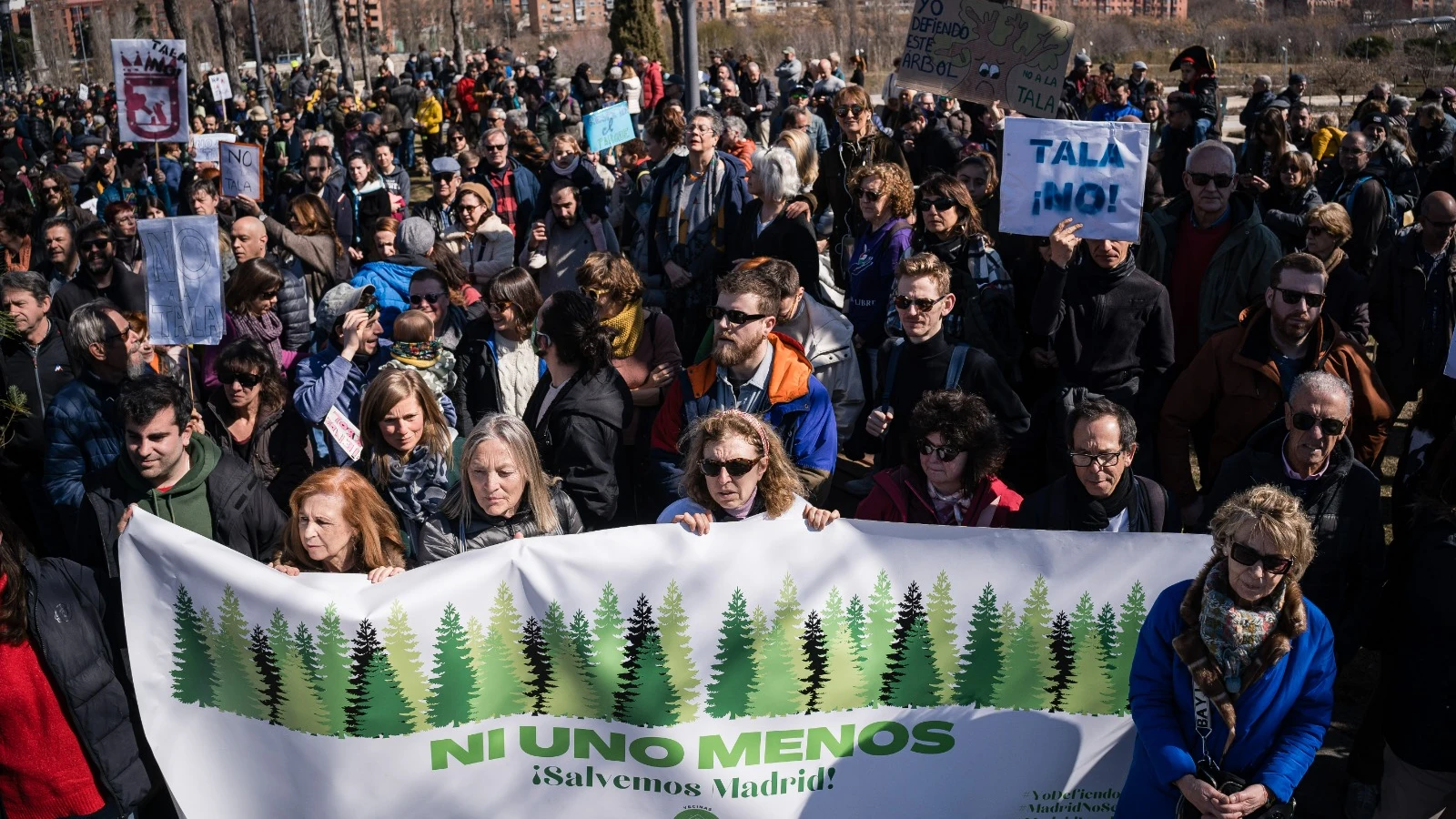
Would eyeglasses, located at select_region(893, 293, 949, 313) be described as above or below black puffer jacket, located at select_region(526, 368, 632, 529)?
above

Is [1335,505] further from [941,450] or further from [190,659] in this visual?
[190,659]

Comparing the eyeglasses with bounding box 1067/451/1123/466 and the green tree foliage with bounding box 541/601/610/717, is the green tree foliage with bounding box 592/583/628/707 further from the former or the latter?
the eyeglasses with bounding box 1067/451/1123/466

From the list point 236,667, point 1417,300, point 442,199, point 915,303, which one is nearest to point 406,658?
point 236,667

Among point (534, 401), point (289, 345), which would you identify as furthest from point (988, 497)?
point (289, 345)

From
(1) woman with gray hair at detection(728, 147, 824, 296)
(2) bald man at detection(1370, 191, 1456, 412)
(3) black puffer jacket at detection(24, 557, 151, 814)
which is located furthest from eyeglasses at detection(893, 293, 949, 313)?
(2) bald man at detection(1370, 191, 1456, 412)

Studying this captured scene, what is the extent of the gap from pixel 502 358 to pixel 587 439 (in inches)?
41.0

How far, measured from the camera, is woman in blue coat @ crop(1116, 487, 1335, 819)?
3.40 meters

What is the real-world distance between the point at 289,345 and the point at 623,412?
2722mm

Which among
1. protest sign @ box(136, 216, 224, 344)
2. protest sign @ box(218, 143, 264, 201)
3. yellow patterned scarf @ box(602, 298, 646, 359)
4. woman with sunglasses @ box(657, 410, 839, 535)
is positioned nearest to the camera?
woman with sunglasses @ box(657, 410, 839, 535)

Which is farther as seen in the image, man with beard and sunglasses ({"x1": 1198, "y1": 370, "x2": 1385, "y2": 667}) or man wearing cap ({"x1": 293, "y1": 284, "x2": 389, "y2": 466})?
man wearing cap ({"x1": 293, "y1": 284, "x2": 389, "y2": 466})

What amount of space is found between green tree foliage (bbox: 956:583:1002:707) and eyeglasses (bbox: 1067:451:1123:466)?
0.50 metres

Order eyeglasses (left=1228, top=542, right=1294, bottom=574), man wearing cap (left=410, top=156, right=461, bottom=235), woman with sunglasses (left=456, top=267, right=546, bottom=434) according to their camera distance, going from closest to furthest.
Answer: eyeglasses (left=1228, top=542, right=1294, bottom=574)
woman with sunglasses (left=456, top=267, right=546, bottom=434)
man wearing cap (left=410, top=156, right=461, bottom=235)

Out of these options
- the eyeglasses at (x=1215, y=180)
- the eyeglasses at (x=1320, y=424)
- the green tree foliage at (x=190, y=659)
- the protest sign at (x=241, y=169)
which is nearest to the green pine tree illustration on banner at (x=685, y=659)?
the green tree foliage at (x=190, y=659)

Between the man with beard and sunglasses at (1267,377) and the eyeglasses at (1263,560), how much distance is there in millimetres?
1762
